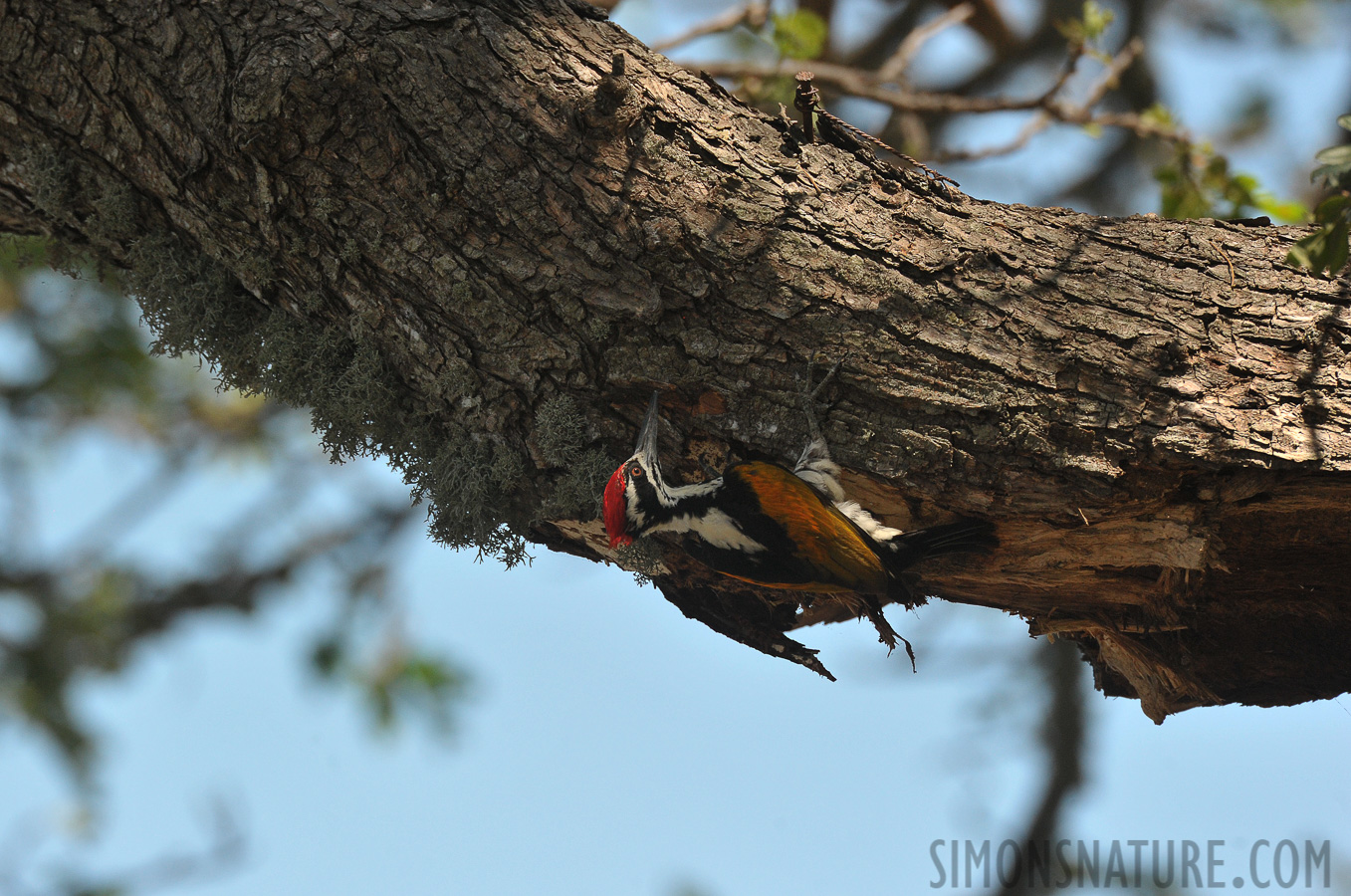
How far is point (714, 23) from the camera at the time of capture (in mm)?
5879

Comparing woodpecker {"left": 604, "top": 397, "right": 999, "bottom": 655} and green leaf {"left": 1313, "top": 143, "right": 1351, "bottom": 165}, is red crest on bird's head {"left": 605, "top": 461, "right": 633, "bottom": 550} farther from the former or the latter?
green leaf {"left": 1313, "top": 143, "right": 1351, "bottom": 165}

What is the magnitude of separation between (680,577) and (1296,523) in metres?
2.08

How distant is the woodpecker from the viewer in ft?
10.00

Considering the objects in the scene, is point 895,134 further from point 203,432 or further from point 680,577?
point 203,432

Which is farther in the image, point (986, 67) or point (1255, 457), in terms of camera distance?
point (986, 67)

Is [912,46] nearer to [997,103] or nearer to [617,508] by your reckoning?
[997,103]

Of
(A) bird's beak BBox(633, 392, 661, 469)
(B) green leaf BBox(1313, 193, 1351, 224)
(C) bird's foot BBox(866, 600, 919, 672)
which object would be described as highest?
(B) green leaf BBox(1313, 193, 1351, 224)

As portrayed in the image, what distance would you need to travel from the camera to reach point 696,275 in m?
2.83

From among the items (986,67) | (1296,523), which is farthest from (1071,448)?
(986,67)

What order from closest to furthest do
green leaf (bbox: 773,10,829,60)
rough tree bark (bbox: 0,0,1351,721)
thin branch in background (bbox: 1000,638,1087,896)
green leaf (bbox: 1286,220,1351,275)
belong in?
1. green leaf (bbox: 1286,220,1351,275)
2. rough tree bark (bbox: 0,0,1351,721)
3. green leaf (bbox: 773,10,829,60)
4. thin branch in background (bbox: 1000,638,1087,896)

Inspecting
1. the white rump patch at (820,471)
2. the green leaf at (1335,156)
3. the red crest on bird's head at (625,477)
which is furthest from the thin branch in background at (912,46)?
the red crest on bird's head at (625,477)

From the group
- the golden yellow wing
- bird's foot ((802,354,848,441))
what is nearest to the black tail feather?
the golden yellow wing

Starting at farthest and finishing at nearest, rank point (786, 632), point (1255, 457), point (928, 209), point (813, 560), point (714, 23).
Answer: point (714, 23) < point (786, 632) < point (813, 560) < point (928, 209) < point (1255, 457)

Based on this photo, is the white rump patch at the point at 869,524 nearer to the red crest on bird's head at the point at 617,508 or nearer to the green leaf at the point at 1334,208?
the red crest on bird's head at the point at 617,508
